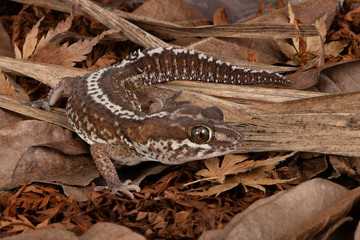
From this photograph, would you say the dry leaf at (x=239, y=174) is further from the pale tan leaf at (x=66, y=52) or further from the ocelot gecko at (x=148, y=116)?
the pale tan leaf at (x=66, y=52)

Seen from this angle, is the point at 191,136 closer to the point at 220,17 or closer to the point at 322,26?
the point at 322,26

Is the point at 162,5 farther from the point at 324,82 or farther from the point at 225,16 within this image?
the point at 324,82

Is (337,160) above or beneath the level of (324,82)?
beneath

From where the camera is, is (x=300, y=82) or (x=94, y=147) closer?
(x=94, y=147)

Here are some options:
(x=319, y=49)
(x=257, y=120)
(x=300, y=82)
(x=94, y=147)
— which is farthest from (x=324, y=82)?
(x=94, y=147)

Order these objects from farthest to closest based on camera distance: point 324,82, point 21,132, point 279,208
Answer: point 324,82 → point 21,132 → point 279,208

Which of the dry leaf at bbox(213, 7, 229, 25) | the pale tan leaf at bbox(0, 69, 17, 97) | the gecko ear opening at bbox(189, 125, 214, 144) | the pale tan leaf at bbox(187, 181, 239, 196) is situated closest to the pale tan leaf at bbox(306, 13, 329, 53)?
the dry leaf at bbox(213, 7, 229, 25)

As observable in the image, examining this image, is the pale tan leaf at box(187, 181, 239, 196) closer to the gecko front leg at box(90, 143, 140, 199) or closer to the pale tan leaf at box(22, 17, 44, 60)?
the gecko front leg at box(90, 143, 140, 199)
